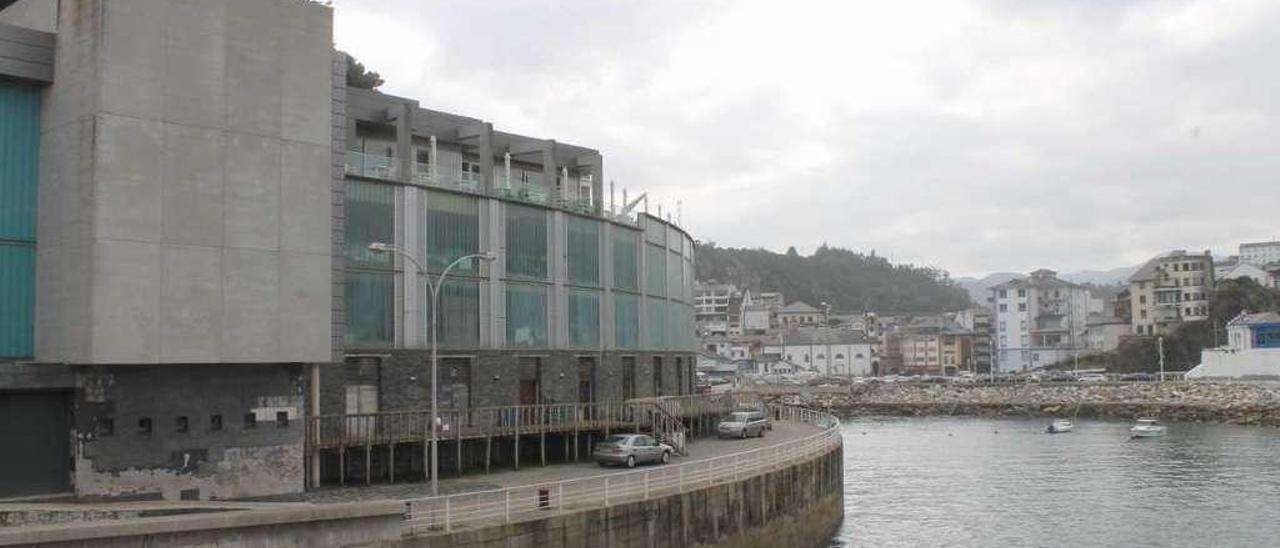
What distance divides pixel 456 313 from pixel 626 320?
485 inches

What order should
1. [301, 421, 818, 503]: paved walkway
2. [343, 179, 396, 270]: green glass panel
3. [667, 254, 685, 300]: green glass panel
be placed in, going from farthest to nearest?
[667, 254, 685, 300]: green glass panel → [343, 179, 396, 270]: green glass panel → [301, 421, 818, 503]: paved walkway

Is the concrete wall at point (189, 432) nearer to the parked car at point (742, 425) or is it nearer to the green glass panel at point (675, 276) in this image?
the parked car at point (742, 425)

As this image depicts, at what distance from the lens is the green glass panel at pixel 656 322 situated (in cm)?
5795

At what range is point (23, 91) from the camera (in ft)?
91.7

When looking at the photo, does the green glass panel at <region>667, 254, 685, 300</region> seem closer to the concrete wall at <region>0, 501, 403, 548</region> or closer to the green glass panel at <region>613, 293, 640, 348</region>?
the green glass panel at <region>613, 293, 640, 348</region>

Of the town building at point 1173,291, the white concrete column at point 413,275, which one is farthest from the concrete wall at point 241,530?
the town building at point 1173,291

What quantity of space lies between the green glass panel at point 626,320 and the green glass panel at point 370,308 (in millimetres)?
14104

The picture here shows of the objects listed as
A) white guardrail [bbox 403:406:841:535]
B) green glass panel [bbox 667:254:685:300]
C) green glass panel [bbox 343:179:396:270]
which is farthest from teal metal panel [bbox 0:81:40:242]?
green glass panel [bbox 667:254:685:300]

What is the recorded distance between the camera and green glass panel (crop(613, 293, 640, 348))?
54.3 m

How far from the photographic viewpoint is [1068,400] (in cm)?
13125

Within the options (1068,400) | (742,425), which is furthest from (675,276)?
(1068,400)

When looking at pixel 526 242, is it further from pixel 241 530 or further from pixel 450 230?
pixel 241 530

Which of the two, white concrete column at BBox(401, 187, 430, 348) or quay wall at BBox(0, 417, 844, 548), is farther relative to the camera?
white concrete column at BBox(401, 187, 430, 348)

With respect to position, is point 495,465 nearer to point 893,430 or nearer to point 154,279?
point 154,279
